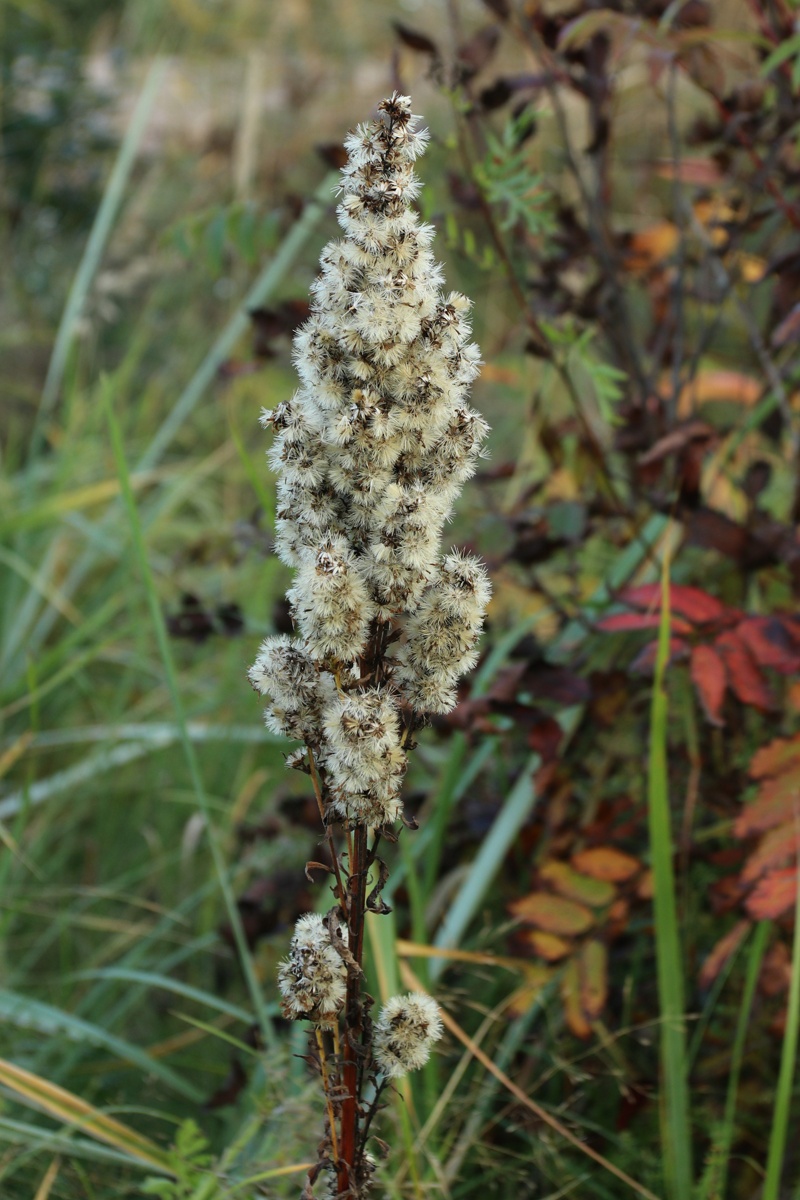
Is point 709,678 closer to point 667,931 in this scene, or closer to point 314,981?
point 667,931

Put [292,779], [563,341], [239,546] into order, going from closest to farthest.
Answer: [563,341] → [239,546] → [292,779]

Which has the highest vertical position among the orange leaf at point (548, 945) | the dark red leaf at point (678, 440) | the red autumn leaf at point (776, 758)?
the dark red leaf at point (678, 440)

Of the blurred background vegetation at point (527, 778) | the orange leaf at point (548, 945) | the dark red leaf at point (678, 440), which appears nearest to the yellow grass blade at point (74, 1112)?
the blurred background vegetation at point (527, 778)

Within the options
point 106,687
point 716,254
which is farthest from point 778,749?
point 106,687

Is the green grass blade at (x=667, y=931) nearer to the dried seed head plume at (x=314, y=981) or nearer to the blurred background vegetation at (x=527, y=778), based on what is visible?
the blurred background vegetation at (x=527, y=778)

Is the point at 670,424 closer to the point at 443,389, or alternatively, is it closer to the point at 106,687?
Answer: the point at 443,389

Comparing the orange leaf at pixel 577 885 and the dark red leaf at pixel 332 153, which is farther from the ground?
the dark red leaf at pixel 332 153

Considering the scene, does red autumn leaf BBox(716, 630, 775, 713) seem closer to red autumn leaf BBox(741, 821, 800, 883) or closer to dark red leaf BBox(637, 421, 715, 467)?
red autumn leaf BBox(741, 821, 800, 883)
